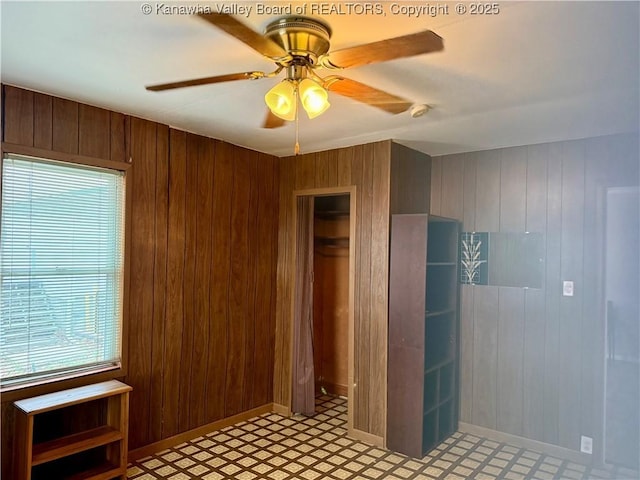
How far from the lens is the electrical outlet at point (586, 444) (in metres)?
3.20

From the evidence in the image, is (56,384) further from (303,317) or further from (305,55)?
(305,55)

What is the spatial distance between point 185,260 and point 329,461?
1.86 metres

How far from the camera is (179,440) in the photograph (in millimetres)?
3424

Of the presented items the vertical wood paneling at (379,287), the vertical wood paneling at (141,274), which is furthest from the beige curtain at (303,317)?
the vertical wood paneling at (141,274)

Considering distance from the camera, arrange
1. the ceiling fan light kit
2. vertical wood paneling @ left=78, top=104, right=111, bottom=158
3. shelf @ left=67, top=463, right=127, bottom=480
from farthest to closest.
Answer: vertical wood paneling @ left=78, top=104, right=111, bottom=158 < shelf @ left=67, top=463, right=127, bottom=480 < the ceiling fan light kit

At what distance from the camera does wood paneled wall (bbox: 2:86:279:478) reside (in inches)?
113

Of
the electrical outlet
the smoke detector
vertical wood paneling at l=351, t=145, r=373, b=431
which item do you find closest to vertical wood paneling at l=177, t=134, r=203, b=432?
vertical wood paneling at l=351, t=145, r=373, b=431

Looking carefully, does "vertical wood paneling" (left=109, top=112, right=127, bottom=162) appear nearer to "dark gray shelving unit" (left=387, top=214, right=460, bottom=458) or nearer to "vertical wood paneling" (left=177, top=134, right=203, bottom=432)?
"vertical wood paneling" (left=177, top=134, right=203, bottom=432)

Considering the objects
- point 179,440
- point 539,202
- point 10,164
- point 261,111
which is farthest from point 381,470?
point 10,164

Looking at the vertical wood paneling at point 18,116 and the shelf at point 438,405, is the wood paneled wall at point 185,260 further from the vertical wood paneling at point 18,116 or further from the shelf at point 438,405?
the shelf at point 438,405

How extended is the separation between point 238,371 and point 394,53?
315 centimetres

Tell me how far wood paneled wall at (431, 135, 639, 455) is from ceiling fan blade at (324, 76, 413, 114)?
1.88 metres

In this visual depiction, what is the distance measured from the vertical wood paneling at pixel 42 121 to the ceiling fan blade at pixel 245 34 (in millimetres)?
1786

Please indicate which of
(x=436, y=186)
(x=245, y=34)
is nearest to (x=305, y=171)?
(x=436, y=186)
